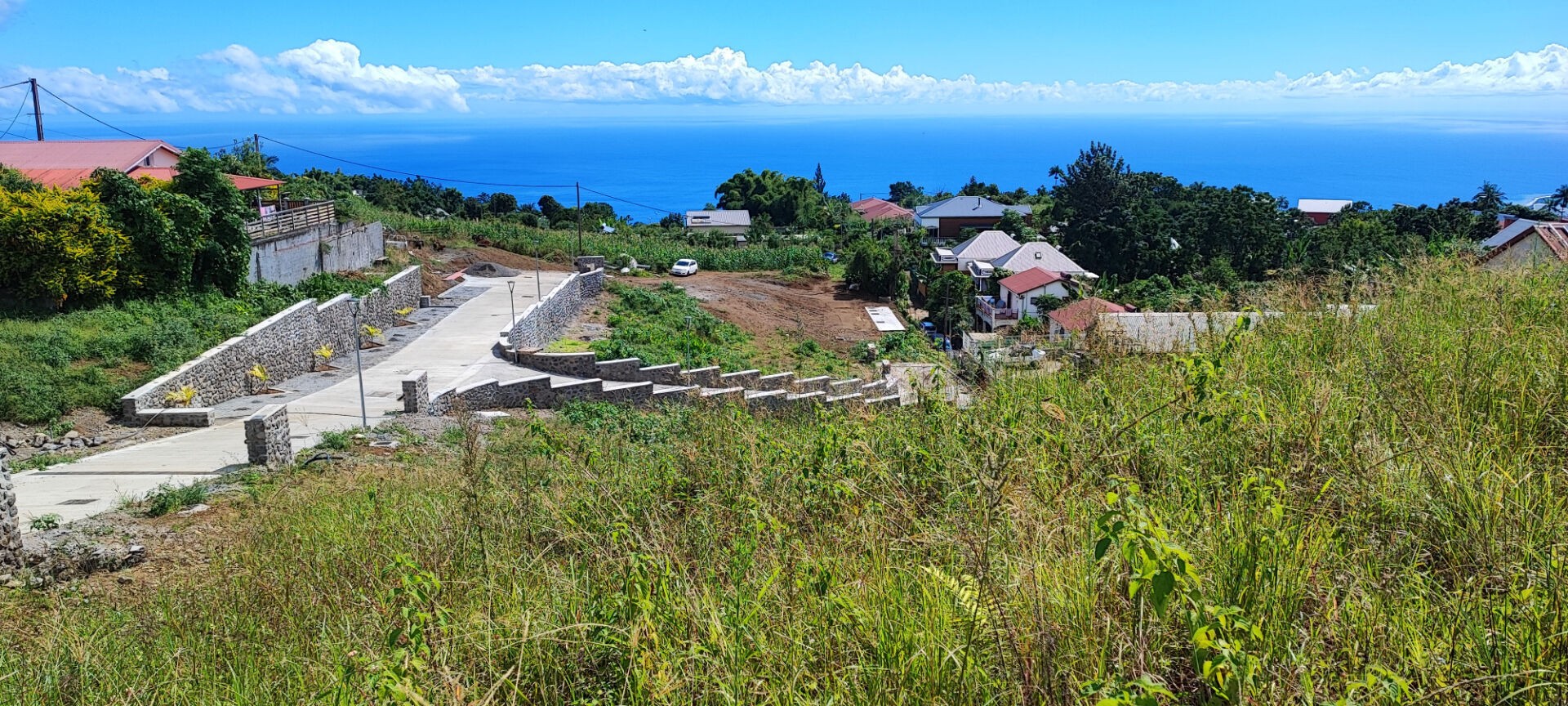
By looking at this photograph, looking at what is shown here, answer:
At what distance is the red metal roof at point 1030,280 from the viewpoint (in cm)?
4322

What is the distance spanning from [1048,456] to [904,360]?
23598 millimetres

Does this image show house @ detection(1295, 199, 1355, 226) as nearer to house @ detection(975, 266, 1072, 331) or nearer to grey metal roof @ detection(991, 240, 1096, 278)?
grey metal roof @ detection(991, 240, 1096, 278)

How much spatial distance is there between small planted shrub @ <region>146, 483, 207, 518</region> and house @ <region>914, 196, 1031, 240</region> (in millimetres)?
62893

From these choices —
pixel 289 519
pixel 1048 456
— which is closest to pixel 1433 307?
pixel 1048 456

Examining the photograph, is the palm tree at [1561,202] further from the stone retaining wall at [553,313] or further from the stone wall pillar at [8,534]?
the stone wall pillar at [8,534]

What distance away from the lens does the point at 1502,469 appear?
368 centimetres

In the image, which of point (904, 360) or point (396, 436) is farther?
point (904, 360)

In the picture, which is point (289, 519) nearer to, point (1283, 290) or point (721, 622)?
point (721, 622)

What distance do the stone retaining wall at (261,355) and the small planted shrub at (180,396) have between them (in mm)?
56

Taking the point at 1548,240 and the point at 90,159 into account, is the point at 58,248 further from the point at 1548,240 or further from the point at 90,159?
the point at 1548,240

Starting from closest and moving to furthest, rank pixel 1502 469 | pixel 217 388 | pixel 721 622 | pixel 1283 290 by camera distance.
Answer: pixel 721 622, pixel 1502 469, pixel 1283 290, pixel 217 388

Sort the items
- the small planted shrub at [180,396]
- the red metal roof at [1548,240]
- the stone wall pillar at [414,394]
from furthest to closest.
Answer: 1. the stone wall pillar at [414,394]
2. the small planted shrub at [180,396]
3. the red metal roof at [1548,240]

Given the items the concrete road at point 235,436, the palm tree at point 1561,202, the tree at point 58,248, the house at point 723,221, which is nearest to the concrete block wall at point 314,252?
the concrete road at point 235,436

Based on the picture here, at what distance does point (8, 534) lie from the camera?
308 inches
